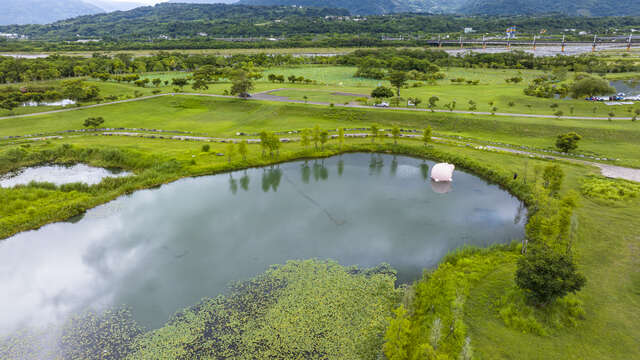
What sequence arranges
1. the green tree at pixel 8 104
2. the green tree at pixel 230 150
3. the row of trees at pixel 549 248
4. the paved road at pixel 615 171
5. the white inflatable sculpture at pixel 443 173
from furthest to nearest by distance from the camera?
the green tree at pixel 8 104, the green tree at pixel 230 150, the white inflatable sculpture at pixel 443 173, the paved road at pixel 615 171, the row of trees at pixel 549 248

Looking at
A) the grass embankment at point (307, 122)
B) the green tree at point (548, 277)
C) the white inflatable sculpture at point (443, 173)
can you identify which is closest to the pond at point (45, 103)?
the grass embankment at point (307, 122)

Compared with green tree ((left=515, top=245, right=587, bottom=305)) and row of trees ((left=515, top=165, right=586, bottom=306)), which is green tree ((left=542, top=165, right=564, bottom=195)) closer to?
row of trees ((left=515, top=165, right=586, bottom=306))

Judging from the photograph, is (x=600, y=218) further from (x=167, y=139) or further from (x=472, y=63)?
(x=472, y=63)

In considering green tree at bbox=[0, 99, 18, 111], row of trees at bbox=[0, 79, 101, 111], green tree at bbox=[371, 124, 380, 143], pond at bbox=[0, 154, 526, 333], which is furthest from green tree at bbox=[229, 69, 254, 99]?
green tree at bbox=[0, 99, 18, 111]

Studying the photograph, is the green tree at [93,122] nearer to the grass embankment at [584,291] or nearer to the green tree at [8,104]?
the green tree at [8,104]

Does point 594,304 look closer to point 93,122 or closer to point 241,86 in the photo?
point 241,86

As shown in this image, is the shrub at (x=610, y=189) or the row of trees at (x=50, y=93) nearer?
the shrub at (x=610, y=189)

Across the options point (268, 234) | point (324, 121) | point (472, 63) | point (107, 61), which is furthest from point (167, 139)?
point (472, 63)
